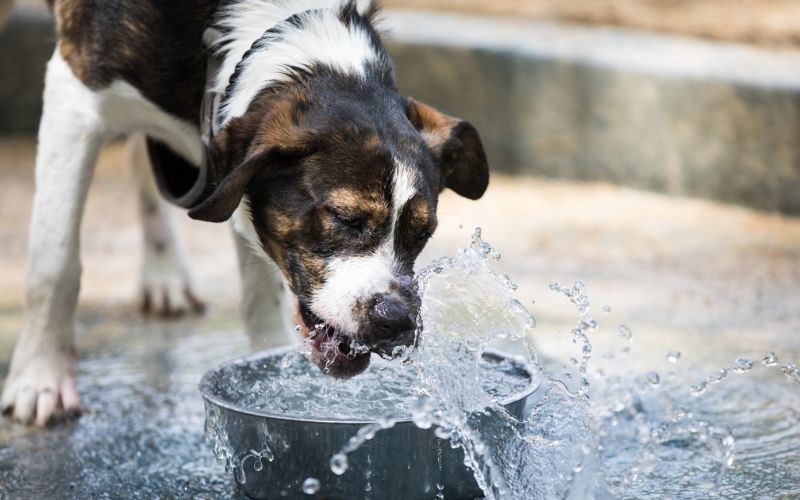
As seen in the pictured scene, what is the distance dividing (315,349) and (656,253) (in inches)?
129

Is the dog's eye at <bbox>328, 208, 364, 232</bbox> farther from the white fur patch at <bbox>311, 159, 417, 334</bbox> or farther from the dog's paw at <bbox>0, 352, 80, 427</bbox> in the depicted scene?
the dog's paw at <bbox>0, 352, 80, 427</bbox>

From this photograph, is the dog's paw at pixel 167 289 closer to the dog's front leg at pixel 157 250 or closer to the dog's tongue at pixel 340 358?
the dog's front leg at pixel 157 250

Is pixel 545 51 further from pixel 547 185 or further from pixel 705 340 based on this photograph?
pixel 705 340

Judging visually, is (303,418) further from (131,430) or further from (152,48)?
(152,48)

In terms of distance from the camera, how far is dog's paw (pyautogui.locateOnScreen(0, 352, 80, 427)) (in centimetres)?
348

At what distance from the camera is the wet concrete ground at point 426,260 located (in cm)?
318

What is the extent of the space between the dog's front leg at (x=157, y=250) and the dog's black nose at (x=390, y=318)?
2120 mm

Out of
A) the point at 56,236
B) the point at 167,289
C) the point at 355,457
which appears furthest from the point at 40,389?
the point at 355,457

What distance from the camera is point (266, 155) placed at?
9.25ft

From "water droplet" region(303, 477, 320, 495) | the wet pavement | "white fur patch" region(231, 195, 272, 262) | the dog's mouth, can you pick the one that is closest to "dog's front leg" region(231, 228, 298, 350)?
the wet pavement

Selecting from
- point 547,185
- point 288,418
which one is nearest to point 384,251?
point 288,418

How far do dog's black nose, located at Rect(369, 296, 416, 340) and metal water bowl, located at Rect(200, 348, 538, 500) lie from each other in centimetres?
29

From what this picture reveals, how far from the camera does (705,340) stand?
431 centimetres

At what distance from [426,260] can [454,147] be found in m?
2.20
